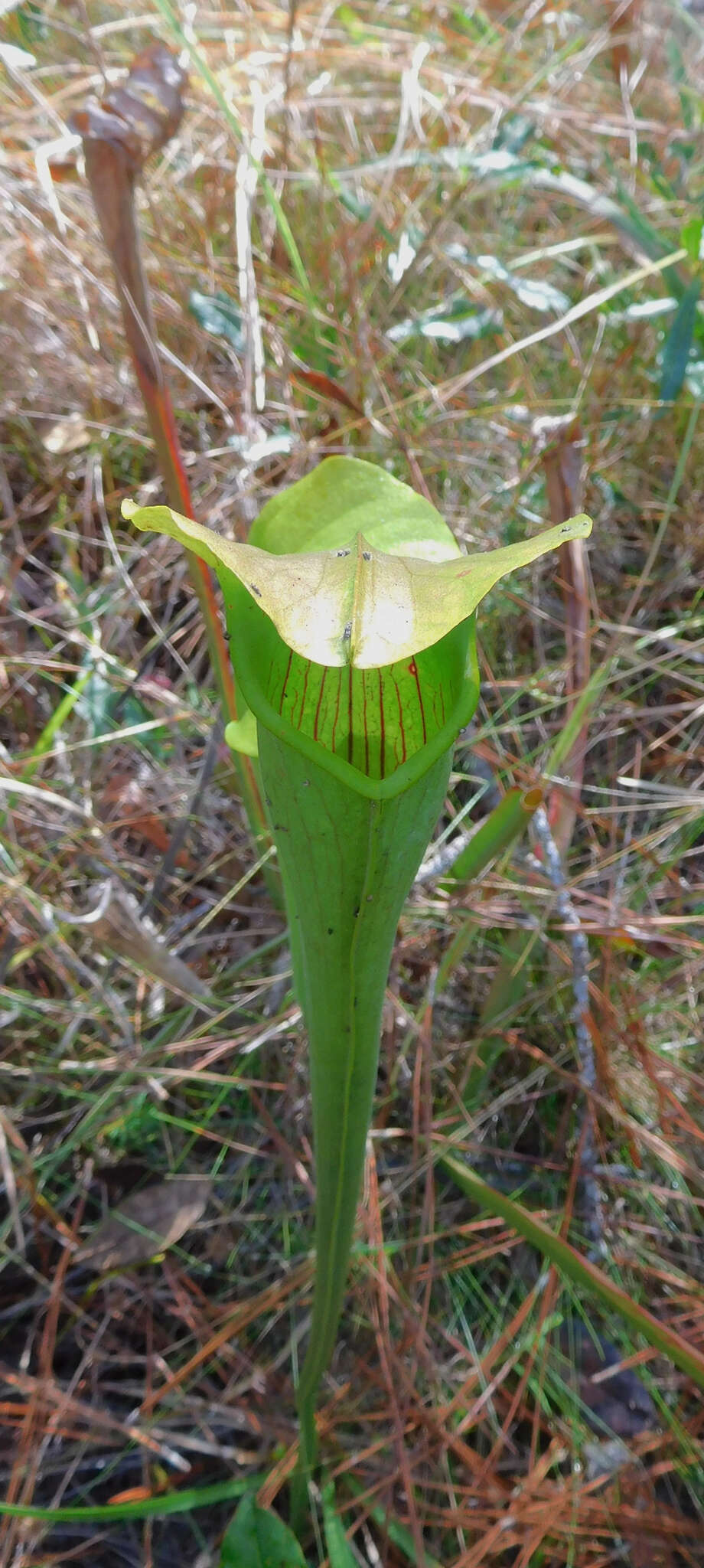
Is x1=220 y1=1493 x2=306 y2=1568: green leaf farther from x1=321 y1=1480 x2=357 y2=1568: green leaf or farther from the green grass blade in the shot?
the green grass blade

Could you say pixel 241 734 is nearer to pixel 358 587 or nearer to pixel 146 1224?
pixel 358 587

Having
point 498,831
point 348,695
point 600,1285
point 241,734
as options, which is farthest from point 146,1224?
point 348,695

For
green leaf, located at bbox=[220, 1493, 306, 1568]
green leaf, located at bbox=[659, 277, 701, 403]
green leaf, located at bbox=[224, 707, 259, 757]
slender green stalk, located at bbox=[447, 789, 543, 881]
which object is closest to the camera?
green leaf, located at bbox=[224, 707, 259, 757]

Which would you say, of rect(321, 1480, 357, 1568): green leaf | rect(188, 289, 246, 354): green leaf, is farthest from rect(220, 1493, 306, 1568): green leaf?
rect(188, 289, 246, 354): green leaf

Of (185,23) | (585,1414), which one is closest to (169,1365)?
(585,1414)

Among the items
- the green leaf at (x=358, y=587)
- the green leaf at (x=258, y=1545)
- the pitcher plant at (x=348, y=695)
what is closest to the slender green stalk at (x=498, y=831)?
the pitcher plant at (x=348, y=695)

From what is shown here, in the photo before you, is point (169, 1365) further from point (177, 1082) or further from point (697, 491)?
point (697, 491)
